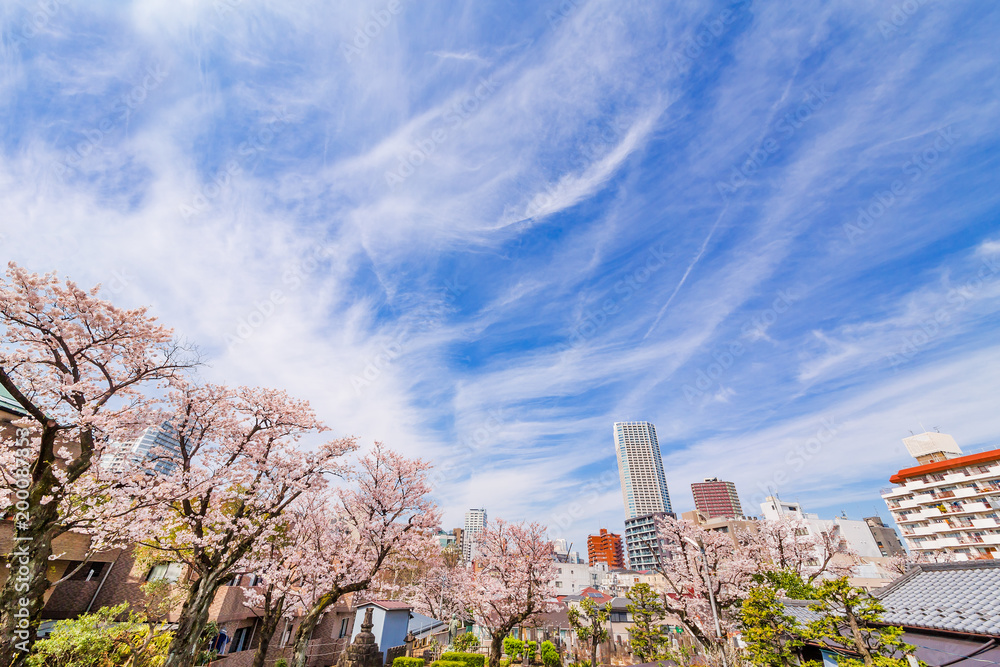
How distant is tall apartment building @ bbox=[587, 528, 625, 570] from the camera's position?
14888cm

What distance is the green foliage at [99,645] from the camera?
12.6m

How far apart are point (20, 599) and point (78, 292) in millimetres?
7077

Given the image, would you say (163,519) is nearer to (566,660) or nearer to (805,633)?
(805,633)

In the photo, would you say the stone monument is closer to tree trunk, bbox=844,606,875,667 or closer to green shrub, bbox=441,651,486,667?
green shrub, bbox=441,651,486,667

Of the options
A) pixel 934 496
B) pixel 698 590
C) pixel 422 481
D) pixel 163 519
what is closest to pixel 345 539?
pixel 422 481

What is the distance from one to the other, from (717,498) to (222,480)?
8929 inches

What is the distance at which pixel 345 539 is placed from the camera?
2359 centimetres

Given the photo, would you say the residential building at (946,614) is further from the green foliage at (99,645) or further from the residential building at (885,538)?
the residential building at (885,538)

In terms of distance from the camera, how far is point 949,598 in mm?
11172

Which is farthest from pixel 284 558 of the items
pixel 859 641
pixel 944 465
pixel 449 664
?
pixel 944 465

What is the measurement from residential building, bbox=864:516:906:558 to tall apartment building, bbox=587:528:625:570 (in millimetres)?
86418

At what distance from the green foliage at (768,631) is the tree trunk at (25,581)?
19990mm

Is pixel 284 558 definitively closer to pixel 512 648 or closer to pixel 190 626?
pixel 190 626

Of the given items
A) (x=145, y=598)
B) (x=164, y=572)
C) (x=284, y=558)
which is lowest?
(x=145, y=598)
